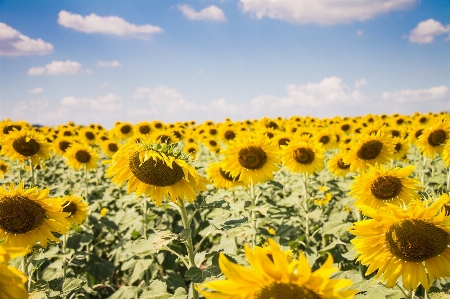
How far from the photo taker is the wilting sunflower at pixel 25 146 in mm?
6098

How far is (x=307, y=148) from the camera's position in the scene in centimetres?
582

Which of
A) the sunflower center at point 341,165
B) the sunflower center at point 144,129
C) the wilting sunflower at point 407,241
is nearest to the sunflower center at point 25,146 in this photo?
the sunflower center at point 144,129

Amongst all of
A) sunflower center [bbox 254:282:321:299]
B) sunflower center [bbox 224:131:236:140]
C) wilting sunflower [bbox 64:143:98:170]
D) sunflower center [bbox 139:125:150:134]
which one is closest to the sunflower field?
sunflower center [bbox 254:282:321:299]

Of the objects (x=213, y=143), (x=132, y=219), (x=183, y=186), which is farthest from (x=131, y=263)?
(x=213, y=143)

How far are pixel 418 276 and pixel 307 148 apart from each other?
380 cm

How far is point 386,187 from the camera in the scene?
12.0 ft

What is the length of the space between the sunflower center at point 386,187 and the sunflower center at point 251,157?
1.60 meters

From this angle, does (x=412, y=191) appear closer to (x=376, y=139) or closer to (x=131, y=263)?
(x=376, y=139)

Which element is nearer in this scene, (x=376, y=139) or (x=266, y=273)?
(x=266, y=273)

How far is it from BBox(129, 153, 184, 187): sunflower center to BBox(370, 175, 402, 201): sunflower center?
2226 mm

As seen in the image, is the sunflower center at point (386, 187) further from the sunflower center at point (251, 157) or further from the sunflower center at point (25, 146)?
the sunflower center at point (25, 146)

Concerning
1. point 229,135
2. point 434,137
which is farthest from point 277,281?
point 229,135

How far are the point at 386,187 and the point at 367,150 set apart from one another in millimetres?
1819

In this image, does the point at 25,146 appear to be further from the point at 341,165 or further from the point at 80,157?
the point at 341,165
